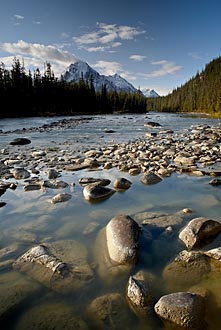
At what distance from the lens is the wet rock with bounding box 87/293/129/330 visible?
2.36 metres

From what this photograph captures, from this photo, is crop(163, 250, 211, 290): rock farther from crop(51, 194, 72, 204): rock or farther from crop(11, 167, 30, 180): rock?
crop(11, 167, 30, 180): rock

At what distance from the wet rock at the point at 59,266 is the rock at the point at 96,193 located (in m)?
1.86

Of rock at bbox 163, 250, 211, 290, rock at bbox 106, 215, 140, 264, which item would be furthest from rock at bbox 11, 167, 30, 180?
rock at bbox 163, 250, 211, 290

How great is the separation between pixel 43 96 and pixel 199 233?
230 ft

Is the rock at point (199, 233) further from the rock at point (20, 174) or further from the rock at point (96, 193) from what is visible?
the rock at point (20, 174)

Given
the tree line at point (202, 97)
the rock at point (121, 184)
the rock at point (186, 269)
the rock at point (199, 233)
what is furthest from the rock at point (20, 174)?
the tree line at point (202, 97)

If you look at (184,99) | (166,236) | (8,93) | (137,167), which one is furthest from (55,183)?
(184,99)

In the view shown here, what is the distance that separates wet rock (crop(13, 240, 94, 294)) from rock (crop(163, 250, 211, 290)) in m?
0.95

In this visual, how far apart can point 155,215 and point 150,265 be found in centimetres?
150

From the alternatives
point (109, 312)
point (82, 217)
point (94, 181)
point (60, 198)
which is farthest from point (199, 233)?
point (94, 181)

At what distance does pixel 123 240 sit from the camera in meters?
3.54

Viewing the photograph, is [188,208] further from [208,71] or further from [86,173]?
[208,71]

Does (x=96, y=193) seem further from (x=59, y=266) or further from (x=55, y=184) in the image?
(x=59, y=266)

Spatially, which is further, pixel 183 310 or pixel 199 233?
pixel 199 233
